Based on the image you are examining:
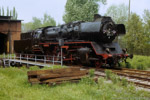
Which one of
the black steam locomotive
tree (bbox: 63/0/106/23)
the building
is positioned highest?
tree (bbox: 63/0/106/23)

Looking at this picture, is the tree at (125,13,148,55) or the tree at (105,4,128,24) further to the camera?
the tree at (105,4,128,24)

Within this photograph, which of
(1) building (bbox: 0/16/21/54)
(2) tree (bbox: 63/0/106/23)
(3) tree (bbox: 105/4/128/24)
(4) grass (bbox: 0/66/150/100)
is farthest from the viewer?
(3) tree (bbox: 105/4/128/24)

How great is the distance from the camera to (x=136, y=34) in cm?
2631

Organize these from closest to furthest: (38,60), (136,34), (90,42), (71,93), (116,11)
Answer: (71,93), (90,42), (38,60), (136,34), (116,11)

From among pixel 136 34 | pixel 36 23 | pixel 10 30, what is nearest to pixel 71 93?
pixel 10 30

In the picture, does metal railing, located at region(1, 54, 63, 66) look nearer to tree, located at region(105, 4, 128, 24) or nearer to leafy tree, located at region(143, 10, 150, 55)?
leafy tree, located at region(143, 10, 150, 55)

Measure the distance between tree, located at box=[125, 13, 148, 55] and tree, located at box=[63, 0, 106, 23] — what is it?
244 inches

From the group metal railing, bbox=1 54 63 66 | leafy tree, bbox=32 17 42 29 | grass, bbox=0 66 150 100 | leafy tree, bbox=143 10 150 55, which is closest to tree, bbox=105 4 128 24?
leafy tree, bbox=143 10 150 55

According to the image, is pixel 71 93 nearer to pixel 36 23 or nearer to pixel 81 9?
pixel 81 9

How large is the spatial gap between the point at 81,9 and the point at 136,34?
938cm

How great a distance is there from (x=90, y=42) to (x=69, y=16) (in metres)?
19.1

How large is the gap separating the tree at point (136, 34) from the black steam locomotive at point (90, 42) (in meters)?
14.9

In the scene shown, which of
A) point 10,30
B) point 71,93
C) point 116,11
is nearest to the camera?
point 71,93

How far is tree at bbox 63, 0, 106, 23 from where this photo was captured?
28455 mm
